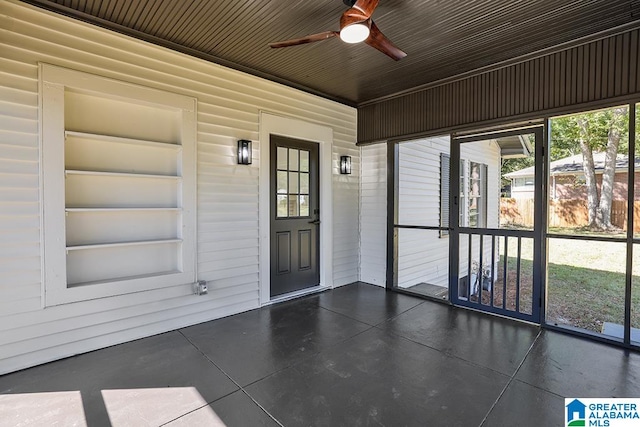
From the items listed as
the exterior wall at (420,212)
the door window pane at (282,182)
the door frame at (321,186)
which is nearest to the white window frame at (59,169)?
the door frame at (321,186)

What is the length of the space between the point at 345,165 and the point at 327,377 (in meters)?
3.39

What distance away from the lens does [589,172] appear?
4809 millimetres

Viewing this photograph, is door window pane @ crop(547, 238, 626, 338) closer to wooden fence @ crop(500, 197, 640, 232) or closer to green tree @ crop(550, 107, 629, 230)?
wooden fence @ crop(500, 197, 640, 232)

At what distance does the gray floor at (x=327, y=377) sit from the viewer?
2023mm

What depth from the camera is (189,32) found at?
10.0ft

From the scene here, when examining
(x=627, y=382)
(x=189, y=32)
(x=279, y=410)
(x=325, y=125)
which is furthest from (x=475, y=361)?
(x=189, y=32)

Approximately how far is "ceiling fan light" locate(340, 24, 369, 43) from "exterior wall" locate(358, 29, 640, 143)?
2154 millimetres

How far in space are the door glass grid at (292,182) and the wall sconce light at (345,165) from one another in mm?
643

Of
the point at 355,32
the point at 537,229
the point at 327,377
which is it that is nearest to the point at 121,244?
the point at 327,377

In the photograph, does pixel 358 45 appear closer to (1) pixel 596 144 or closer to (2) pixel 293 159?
(2) pixel 293 159

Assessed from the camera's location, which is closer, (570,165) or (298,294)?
(298,294)

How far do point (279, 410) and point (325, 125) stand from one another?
3.88 m

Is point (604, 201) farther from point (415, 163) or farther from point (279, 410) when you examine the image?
point (279, 410)

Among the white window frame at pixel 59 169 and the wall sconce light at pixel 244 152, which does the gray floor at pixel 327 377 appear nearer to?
the white window frame at pixel 59 169
